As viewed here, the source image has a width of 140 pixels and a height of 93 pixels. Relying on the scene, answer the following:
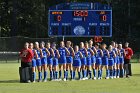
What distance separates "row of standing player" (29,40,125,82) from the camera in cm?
2534

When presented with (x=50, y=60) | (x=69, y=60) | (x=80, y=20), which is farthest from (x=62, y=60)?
(x=80, y=20)

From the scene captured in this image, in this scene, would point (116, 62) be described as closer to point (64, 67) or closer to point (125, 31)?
point (64, 67)

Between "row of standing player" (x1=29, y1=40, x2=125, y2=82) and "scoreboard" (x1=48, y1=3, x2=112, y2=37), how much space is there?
6.30 m

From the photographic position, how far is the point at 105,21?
114ft

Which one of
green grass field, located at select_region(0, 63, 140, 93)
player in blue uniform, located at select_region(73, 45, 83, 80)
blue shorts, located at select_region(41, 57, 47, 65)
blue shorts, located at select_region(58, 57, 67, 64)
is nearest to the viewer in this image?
green grass field, located at select_region(0, 63, 140, 93)

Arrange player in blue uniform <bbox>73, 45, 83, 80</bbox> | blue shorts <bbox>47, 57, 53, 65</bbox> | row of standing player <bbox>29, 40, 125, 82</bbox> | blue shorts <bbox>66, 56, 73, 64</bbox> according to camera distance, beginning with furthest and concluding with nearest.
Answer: player in blue uniform <bbox>73, 45, 83, 80</bbox> < blue shorts <bbox>66, 56, 73, 64</bbox> < blue shorts <bbox>47, 57, 53, 65</bbox> < row of standing player <bbox>29, 40, 125, 82</bbox>

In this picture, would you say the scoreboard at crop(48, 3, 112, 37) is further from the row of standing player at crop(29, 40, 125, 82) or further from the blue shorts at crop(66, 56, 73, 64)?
the blue shorts at crop(66, 56, 73, 64)

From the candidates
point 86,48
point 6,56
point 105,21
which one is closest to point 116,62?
point 86,48

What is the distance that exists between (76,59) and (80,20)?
923 centimetres

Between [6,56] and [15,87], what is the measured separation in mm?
27477

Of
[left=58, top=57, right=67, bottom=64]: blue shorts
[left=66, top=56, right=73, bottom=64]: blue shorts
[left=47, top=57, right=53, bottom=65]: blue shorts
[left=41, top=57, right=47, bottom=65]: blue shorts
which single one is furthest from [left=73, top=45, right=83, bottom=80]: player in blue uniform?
[left=41, top=57, right=47, bottom=65]: blue shorts

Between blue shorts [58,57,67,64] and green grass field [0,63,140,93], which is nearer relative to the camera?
green grass field [0,63,140,93]

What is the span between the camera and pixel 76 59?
26109 millimetres

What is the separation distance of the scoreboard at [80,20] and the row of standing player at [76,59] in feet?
20.7
